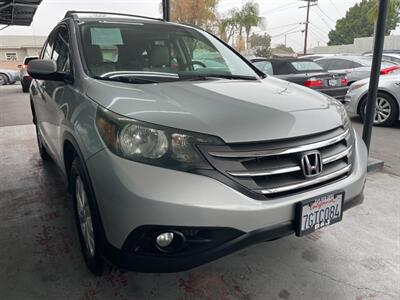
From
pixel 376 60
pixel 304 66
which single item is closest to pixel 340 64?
pixel 304 66

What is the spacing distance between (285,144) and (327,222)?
52 centimetres

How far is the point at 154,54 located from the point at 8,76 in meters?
17.2

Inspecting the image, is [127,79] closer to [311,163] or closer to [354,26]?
[311,163]

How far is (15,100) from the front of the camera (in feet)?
36.6

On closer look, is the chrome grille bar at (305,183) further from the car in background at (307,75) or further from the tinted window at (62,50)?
the car in background at (307,75)

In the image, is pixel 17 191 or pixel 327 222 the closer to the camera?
pixel 327 222

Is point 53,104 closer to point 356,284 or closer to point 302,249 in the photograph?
point 302,249

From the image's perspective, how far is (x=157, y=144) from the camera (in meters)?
1.64

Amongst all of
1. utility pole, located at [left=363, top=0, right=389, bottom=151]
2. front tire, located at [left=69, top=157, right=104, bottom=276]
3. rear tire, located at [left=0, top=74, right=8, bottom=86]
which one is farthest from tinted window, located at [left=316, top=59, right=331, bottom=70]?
rear tire, located at [left=0, top=74, right=8, bottom=86]

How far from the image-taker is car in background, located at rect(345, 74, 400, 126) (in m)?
6.01

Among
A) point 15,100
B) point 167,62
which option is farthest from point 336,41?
point 167,62

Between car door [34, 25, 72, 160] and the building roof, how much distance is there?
8.59 m

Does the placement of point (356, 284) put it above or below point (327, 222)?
below

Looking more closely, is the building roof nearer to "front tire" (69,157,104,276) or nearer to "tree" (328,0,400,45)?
"front tire" (69,157,104,276)
